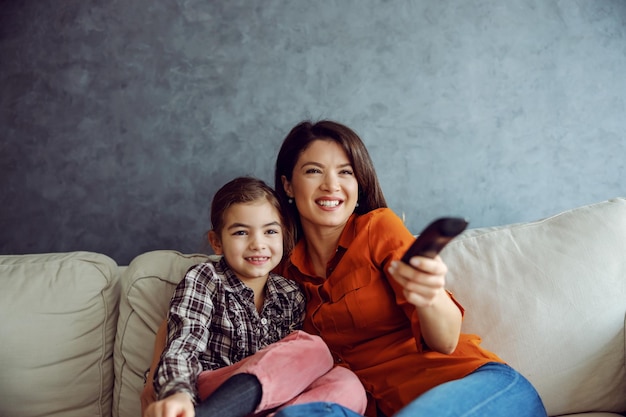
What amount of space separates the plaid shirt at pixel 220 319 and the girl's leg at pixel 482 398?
516 millimetres

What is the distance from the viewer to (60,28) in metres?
1.93

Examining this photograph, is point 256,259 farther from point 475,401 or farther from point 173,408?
point 475,401

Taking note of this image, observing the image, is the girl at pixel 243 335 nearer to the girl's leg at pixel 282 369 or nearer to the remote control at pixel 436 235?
the girl's leg at pixel 282 369

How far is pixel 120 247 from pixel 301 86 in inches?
36.0

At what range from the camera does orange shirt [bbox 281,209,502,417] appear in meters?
1.32

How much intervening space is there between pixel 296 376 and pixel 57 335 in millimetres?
827

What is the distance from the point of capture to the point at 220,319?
1.42 meters

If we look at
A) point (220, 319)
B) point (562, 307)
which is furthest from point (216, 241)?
point (562, 307)

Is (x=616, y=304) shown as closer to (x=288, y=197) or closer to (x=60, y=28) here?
(x=288, y=197)

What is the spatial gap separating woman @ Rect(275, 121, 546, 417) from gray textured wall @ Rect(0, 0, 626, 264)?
1.32 ft

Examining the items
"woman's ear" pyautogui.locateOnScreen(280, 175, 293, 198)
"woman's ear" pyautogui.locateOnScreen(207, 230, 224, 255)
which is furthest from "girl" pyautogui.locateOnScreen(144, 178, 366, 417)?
"woman's ear" pyautogui.locateOnScreen(280, 175, 293, 198)

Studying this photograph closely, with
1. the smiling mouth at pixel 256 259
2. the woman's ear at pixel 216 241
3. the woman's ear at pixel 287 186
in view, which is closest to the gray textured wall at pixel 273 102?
the woman's ear at pixel 287 186

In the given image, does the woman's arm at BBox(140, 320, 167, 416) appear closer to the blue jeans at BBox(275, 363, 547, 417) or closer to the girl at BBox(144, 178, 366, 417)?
the girl at BBox(144, 178, 366, 417)

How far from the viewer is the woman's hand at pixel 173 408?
1.02 meters
